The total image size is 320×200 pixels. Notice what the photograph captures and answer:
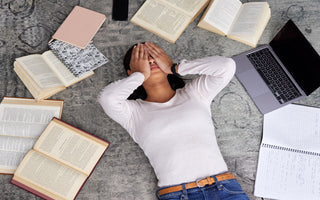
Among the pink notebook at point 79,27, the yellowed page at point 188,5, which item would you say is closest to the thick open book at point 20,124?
the pink notebook at point 79,27

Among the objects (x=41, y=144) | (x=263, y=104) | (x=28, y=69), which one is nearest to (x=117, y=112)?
(x=41, y=144)

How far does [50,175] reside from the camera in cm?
152

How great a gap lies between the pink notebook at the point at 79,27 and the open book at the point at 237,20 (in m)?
0.74

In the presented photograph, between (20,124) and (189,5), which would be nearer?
(20,124)

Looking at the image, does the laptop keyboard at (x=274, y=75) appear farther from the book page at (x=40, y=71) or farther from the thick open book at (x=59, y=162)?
the book page at (x=40, y=71)

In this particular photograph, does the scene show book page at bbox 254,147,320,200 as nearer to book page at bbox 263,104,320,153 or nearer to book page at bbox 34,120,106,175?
book page at bbox 263,104,320,153

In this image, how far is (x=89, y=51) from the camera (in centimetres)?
175

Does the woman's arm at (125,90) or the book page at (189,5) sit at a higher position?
the book page at (189,5)

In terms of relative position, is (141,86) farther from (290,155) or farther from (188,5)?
(290,155)

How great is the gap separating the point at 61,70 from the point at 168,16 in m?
0.82

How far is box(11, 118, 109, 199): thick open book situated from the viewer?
151 centimetres

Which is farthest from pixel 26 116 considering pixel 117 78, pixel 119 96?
pixel 119 96

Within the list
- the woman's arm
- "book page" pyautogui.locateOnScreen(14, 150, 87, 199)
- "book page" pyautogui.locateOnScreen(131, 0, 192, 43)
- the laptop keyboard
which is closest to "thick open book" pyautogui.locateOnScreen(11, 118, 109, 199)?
"book page" pyautogui.locateOnScreen(14, 150, 87, 199)

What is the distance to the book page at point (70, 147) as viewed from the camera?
1.55m
